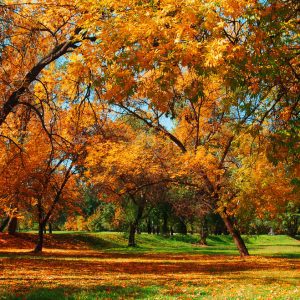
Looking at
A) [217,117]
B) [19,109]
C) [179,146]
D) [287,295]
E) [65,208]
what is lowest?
[287,295]

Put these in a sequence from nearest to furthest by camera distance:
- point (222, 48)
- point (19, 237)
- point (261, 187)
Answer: point (222, 48)
point (261, 187)
point (19, 237)

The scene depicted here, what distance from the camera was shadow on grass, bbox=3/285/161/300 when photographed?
7828mm

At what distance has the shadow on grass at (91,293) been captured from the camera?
7.83m

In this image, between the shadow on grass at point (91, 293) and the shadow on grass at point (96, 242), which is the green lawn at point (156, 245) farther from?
the shadow on grass at point (91, 293)

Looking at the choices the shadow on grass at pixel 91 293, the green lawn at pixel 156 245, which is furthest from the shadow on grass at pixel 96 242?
the shadow on grass at pixel 91 293

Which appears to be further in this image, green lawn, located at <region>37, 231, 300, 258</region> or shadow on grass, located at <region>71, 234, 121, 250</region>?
shadow on grass, located at <region>71, 234, 121, 250</region>

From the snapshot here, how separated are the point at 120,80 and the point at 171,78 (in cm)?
78

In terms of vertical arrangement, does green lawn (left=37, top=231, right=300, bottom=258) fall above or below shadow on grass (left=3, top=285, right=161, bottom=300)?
above

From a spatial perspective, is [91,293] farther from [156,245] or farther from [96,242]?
[156,245]

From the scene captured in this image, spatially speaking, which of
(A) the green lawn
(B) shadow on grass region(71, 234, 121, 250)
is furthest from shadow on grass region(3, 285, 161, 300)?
(B) shadow on grass region(71, 234, 121, 250)

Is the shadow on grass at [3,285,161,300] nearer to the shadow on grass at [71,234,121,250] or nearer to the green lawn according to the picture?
the green lawn

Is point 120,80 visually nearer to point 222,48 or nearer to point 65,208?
point 222,48

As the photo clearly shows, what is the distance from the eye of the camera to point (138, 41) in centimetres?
639

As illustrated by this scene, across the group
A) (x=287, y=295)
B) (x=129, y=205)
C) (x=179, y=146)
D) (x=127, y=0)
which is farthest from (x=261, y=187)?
(x=129, y=205)
